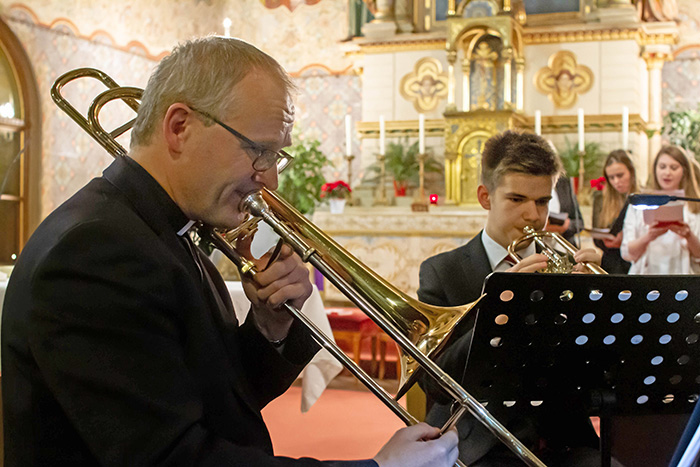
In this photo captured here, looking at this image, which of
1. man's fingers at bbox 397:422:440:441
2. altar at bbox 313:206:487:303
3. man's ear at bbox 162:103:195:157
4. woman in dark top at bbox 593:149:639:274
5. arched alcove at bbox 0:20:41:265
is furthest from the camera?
arched alcove at bbox 0:20:41:265

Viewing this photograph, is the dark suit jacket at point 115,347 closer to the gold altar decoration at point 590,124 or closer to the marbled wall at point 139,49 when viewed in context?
the marbled wall at point 139,49

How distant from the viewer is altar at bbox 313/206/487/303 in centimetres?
567

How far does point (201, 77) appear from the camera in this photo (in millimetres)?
1347

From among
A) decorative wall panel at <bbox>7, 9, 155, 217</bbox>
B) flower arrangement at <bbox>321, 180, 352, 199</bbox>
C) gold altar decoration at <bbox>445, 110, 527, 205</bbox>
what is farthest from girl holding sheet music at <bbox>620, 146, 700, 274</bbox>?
decorative wall panel at <bbox>7, 9, 155, 217</bbox>

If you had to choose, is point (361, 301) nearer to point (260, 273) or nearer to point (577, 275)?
point (260, 273)

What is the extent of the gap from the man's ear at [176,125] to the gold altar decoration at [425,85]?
7235 millimetres

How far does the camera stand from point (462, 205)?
304 inches

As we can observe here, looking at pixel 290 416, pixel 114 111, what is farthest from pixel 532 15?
pixel 290 416

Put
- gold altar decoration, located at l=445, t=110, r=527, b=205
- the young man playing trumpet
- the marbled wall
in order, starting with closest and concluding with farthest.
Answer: the young man playing trumpet
the marbled wall
gold altar decoration, located at l=445, t=110, r=527, b=205

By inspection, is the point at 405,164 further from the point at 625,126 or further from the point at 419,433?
the point at 419,433

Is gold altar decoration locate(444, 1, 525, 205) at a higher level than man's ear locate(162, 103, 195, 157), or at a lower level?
higher

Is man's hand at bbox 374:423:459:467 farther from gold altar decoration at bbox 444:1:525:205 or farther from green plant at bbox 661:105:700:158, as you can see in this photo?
green plant at bbox 661:105:700:158

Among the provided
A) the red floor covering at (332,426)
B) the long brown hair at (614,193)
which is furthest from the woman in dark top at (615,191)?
the red floor covering at (332,426)

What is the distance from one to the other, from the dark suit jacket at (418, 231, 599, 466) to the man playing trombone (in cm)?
55
